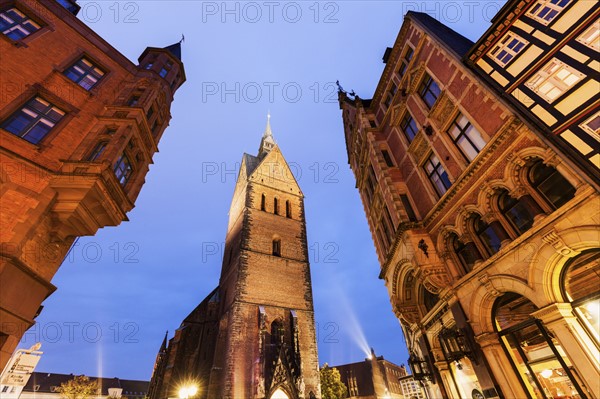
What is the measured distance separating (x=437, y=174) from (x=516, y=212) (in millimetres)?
3836

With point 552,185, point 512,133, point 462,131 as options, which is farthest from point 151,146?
point 552,185

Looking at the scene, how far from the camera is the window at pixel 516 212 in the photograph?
7.58m

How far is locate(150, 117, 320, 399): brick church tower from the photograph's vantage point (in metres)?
18.9

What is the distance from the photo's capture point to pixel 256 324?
21.2 m

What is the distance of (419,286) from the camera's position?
12.6 m

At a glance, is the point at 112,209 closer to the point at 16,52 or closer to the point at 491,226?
the point at 16,52

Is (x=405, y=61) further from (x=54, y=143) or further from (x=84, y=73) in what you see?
(x=54, y=143)

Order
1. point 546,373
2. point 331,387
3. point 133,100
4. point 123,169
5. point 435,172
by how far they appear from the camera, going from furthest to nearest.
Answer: point 331,387, point 133,100, point 123,169, point 435,172, point 546,373

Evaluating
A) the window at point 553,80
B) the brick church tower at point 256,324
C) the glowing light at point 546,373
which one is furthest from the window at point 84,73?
the glowing light at point 546,373

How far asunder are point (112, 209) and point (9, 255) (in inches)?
116

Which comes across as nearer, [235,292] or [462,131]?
[462,131]

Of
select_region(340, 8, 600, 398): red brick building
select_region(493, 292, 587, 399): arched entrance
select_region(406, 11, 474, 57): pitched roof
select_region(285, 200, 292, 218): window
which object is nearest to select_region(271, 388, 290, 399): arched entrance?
select_region(340, 8, 600, 398): red brick building

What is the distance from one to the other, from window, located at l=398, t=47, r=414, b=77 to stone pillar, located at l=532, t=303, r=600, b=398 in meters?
12.5

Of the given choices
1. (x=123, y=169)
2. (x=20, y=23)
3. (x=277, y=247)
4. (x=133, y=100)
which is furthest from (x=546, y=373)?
(x=277, y=247)
